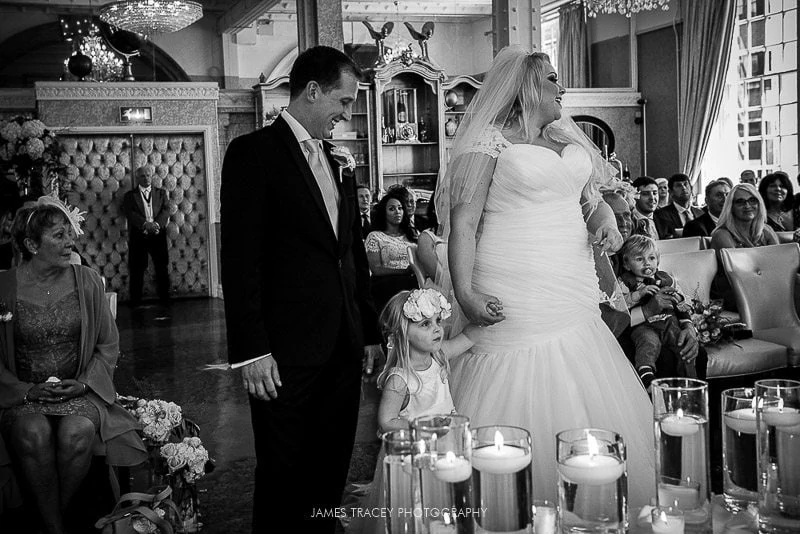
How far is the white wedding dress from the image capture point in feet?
9.74

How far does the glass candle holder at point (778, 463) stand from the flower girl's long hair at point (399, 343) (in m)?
1.50

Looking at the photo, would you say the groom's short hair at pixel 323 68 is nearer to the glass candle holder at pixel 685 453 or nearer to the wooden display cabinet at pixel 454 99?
the glass candle holder at pixel 685 453

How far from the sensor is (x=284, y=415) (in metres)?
2.63

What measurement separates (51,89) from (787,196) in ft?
30.0

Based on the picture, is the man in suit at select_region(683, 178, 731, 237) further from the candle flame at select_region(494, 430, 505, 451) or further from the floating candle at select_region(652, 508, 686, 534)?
the candle flame at select_region(494, 430, 505, 451)

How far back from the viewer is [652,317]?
14.9 feet

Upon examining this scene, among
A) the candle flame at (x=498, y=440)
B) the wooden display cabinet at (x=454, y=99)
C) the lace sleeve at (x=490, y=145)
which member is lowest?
the candle flame at (x=498, y=440)

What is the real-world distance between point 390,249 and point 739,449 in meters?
5.43

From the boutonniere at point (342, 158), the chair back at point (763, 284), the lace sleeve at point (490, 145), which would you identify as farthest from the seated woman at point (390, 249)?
the boutonniere at point (342, 158)

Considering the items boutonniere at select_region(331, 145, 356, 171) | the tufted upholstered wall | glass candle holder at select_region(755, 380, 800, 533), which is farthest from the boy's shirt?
the tufted upholstered wall

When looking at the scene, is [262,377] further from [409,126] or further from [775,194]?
[409,126]

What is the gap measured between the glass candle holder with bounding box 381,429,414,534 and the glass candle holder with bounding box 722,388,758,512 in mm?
638

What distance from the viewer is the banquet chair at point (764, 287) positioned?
505cm

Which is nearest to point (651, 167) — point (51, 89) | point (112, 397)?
point (51, 89)
